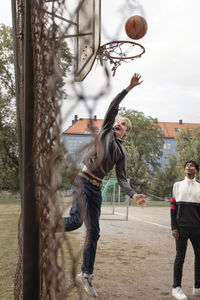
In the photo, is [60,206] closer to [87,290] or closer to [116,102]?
[116,102]

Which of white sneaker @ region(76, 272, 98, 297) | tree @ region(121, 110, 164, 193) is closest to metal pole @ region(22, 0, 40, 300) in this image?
white sneaker @ region(76, 272, 98, 297)

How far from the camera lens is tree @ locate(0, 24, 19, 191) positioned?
2545 centimetres

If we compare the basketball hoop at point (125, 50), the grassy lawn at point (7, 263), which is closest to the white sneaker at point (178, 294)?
the grassy lawn at point (7, 263)

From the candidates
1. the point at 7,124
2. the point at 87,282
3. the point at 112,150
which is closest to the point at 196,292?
the point at 87,282

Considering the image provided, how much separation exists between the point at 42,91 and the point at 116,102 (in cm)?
247

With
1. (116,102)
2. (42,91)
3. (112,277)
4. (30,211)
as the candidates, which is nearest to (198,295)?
(112,277)

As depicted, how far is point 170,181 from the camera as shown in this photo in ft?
151

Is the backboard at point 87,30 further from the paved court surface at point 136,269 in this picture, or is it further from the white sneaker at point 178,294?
the white sneaker at point 178,294

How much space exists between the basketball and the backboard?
4562 millimetres

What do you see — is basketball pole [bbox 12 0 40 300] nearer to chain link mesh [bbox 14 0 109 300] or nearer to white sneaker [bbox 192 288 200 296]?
chain link mesh [bbox 14 0 109 300]

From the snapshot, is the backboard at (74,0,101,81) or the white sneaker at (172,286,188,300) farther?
the white sneaker at (172,286,188,300)

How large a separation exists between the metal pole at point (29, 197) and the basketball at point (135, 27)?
4.23 metres

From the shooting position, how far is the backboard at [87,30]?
94cm

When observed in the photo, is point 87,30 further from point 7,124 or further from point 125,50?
point 7,124
